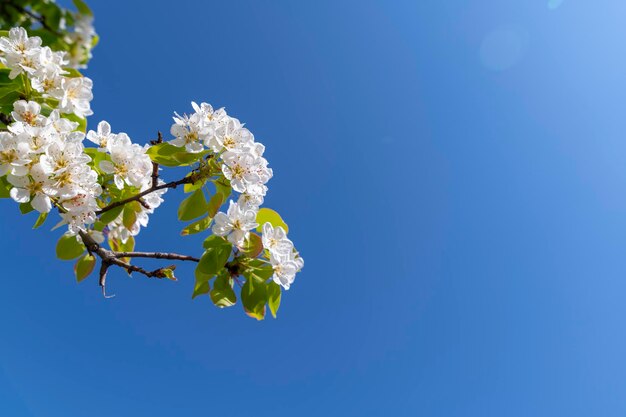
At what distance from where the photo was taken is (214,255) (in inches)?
79.7

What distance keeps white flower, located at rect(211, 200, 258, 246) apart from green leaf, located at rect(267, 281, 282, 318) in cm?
25

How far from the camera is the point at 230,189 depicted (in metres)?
2.14

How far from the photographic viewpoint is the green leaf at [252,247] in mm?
2064

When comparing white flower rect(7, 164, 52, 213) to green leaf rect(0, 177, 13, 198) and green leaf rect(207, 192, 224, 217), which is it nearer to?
green leaf rect(0, 177, 13, 198)

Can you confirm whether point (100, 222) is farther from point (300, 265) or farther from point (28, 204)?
point (300, 265)

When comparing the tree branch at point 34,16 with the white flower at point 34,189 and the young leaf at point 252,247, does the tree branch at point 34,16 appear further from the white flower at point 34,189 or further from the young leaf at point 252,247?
the young leaf at point 252,247

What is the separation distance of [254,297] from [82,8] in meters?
1.69

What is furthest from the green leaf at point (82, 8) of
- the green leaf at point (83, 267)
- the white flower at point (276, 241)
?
the green leaf at point (83, 267)

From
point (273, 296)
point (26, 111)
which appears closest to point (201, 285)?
point (273, 296)

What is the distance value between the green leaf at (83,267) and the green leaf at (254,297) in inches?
39.1

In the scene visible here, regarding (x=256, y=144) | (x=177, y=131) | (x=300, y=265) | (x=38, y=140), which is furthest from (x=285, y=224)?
(x=38, y=140)

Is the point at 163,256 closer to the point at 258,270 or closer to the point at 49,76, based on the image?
the point at 258,270

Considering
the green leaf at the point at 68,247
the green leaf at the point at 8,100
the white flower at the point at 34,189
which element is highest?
the green leaf at the point at 8,100

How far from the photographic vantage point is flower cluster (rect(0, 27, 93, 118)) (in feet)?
5.96
